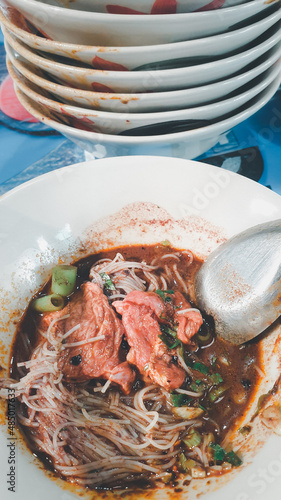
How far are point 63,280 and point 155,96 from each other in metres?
0.96

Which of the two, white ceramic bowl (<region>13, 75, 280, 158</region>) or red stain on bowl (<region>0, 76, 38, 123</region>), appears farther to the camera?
red stain on bowl (<region>0, 76, 38, 123</region>)

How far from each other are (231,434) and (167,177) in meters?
1.24

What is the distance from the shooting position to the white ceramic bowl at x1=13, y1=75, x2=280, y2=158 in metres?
1.85

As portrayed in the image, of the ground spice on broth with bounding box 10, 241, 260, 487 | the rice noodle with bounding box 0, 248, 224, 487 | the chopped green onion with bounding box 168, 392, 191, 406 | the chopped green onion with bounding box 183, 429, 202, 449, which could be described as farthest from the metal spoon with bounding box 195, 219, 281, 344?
the chopped green onion with bounding box 183, 429, 202, 449

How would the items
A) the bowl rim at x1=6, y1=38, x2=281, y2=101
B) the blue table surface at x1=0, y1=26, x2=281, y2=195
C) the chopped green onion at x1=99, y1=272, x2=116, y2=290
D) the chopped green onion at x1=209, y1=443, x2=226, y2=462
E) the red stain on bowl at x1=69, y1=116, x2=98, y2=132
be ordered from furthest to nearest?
the blue table surface at x1=0, y1=26, x2=281, y2=195
the chopped green onion at x1=99, y1=272, x2=116, y2=290
the red stain on bowl at x1=69, y1=116, x2=98, y2=132
the bowl rim at x1=6, y1=38, x2=281, y2=101
the chopped green onion at x1=209, y1=443, x2=226, y2=462

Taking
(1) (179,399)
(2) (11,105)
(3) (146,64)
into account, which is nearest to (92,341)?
(1) (179,399)

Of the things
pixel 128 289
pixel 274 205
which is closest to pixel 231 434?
pixel 128 289

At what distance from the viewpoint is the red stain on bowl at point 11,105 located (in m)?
2.73

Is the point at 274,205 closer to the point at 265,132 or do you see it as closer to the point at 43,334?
the point at 265,132

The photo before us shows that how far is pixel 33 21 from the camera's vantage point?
162 cm

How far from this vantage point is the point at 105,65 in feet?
5.36

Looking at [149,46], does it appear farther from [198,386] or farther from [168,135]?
[198,386]

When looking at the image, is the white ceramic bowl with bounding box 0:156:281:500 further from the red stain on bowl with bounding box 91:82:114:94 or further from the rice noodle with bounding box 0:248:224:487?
the red stain on bowl with bounding box 91:82:114:94

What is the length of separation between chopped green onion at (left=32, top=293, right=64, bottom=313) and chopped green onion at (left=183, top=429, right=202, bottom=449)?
83 centimetres
